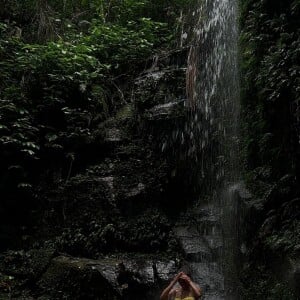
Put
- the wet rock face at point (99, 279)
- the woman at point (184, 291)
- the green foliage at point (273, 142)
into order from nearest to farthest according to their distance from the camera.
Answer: the woman at point (184, 291) < the green foliage at point (273, 142) < the wet rock face at point (99, 279)

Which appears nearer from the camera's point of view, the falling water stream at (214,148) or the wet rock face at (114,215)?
the wet rock face at (114,215)

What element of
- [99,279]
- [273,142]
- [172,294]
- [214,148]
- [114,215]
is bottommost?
[172,294]

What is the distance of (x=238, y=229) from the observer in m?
7.15

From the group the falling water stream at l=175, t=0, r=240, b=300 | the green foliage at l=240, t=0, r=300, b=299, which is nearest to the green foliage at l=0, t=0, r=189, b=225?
the falling water stream at l=175, t=0, r=240, b=300

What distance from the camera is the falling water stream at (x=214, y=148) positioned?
711 cm

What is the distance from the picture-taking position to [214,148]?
29.0 ft

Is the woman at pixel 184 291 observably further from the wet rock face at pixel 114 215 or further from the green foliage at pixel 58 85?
the green foliage at pixel 58 85

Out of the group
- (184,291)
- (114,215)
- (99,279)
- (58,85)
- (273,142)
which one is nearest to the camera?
(184,291)

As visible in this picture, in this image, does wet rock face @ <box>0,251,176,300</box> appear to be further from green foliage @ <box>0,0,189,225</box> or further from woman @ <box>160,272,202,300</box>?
green foliage @ <box>0,0,189,225</box>

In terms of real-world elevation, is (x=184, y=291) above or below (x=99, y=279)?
below

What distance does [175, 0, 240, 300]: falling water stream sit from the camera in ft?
23.3

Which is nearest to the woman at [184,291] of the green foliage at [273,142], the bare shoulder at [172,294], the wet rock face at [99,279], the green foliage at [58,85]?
the bare shoulder at [172,294]

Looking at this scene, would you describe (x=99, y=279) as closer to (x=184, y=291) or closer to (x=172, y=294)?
(x=172, y=294)

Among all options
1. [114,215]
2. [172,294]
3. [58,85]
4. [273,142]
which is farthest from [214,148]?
[172,294]
